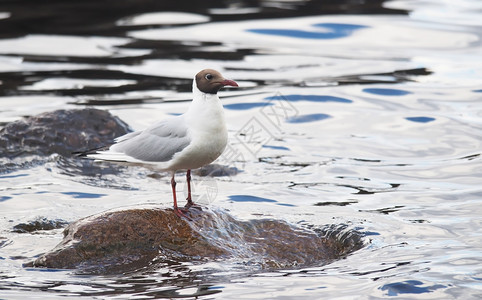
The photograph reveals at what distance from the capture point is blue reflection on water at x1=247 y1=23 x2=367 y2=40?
53.9 ft

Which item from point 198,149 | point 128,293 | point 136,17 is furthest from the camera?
point 136,17

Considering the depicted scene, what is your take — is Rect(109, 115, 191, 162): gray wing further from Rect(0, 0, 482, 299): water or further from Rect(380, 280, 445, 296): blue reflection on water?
Rect(380, 280, 445, 296): blue reflection on water

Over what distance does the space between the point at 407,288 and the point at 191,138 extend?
2.13 m

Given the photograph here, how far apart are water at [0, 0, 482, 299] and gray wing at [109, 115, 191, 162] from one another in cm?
56

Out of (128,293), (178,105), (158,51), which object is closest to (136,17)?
(158,51)

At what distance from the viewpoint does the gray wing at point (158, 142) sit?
6.71m

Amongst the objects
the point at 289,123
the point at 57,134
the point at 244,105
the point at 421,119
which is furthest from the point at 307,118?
the point at 57,134

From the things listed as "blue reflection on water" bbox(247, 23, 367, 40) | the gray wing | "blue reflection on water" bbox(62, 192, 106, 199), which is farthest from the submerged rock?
"blue reflection on water" bbox(247, 23, 367, 40)

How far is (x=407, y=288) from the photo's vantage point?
6309 mm

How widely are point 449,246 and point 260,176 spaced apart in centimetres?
314

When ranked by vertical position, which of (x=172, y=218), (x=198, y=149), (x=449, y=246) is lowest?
(x=449, y=246)

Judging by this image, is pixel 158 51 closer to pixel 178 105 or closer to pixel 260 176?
pixel 178 105

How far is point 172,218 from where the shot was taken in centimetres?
679

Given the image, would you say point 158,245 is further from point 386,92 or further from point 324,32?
point 324,32
